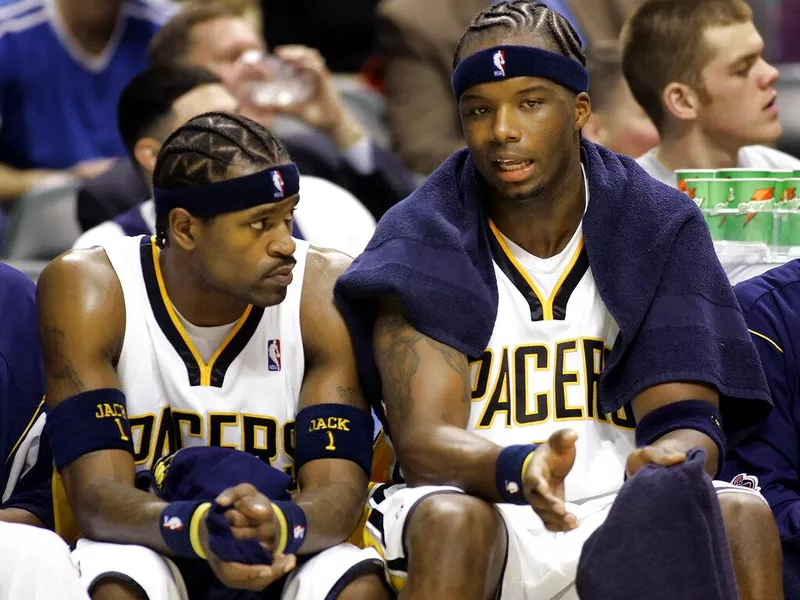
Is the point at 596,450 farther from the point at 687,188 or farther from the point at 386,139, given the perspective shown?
the point at 386,139

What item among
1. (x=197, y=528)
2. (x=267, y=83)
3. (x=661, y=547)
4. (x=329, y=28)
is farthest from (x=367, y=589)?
(x=329, y=28)

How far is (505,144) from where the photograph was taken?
3.33 meters

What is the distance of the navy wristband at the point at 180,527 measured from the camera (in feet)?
9.99

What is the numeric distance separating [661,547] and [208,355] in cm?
121

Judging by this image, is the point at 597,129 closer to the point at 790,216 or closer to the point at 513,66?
the point at 790,216

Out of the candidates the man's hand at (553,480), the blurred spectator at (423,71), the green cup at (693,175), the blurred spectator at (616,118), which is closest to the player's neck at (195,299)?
the man's hand at (553,480)

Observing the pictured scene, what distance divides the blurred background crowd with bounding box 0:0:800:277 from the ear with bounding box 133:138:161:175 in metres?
0.13

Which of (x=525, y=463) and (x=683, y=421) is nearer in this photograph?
(x=525, y=463)

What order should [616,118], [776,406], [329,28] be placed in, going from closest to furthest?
[776,406], [616,118], [329,28]

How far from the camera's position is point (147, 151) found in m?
4.97

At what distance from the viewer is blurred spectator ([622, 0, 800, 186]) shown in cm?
470

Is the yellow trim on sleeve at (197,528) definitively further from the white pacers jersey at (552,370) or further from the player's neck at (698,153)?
the player's neck at (698,153)

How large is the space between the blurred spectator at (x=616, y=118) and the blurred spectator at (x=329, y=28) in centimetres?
186

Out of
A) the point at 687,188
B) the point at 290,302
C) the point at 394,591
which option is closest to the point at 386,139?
the point at 687,188
